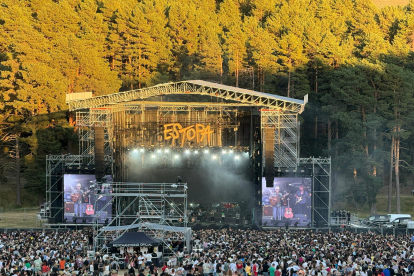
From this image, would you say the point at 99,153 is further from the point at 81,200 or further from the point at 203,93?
the point at 203,93

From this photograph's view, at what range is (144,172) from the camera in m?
47.4

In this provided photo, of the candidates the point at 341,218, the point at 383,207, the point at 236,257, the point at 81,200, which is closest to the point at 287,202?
the point at 341,218

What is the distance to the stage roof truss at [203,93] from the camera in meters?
43.5

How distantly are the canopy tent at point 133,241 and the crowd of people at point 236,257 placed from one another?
Result: 1.61 ft

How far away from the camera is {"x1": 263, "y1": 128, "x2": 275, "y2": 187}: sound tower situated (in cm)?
4291

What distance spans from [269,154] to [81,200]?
12.1 m

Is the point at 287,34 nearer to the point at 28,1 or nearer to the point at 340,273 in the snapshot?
the point at 28,1

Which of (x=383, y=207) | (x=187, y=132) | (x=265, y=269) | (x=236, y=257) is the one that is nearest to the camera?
(x=265, y=269)

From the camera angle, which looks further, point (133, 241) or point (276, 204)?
point (276, 204)

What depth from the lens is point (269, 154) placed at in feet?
141

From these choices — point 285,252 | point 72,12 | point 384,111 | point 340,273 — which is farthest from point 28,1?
point 340,273

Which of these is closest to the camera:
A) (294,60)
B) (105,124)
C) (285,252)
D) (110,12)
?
(285,252)

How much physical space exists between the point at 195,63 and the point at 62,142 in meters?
15.9

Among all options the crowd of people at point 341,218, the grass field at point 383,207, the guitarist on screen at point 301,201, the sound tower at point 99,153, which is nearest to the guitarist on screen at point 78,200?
the sound tower at point 99,153
